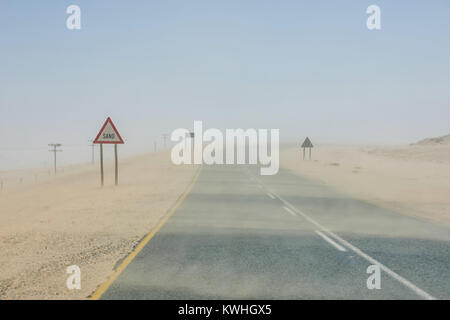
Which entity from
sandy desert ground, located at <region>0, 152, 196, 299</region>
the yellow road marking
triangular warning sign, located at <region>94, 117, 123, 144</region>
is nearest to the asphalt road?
the yellow road marking

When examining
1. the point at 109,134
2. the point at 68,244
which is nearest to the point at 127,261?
the point at 68,244

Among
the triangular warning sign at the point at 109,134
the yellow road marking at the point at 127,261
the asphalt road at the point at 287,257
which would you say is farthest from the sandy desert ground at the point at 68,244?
the triangular warning sign at the point at 109,134

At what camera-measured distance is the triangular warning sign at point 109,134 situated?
1864cm

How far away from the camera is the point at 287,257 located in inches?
280

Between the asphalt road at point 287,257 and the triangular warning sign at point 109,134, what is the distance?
744 centimetres

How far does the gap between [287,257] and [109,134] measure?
13683 mm

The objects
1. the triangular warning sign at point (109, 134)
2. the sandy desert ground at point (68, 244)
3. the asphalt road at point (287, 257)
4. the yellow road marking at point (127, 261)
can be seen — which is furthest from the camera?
the triangular warning sign at point (109, 134)

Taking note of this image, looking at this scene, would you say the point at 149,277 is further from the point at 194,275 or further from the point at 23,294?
the point at 23,294

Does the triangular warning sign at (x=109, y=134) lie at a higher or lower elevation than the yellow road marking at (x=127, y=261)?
higher

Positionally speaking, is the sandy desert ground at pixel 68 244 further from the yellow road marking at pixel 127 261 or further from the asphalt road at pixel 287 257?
the asphalt road at pixel 287 257

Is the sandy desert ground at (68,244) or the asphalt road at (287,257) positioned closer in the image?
the asphalt road at (287,257)

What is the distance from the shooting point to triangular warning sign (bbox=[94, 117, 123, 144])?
61.2 feet
